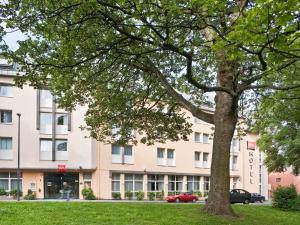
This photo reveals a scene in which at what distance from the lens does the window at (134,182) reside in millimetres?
61906

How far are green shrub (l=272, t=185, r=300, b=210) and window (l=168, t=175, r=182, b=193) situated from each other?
4179 centimetres

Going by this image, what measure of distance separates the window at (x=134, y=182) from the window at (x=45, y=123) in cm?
1163

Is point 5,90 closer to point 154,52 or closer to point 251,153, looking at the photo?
point 154,52

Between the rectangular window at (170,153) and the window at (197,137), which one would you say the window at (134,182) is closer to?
the rectangular window at (170,153)

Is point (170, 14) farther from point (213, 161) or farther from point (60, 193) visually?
point (60, 193)

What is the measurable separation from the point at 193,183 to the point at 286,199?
46.1 metres

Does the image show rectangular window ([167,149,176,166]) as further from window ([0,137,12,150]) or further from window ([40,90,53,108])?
window ([0,137,12,150])

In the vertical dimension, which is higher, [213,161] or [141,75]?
[141,75]

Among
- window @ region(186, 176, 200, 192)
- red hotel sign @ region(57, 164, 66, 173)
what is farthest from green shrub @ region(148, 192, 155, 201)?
red hotel sign @ region(57, 164, 66, 173)

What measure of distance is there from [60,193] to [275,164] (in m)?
23.9

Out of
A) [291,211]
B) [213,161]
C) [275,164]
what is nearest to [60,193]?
[275,164]

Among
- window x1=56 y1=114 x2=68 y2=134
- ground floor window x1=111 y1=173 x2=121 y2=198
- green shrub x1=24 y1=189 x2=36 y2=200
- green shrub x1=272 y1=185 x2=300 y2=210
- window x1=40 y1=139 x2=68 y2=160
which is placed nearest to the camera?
green shrub x1=272 y1=185 x2=300 y2=210

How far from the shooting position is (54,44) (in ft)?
50.8

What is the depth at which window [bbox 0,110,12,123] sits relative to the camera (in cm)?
5453
